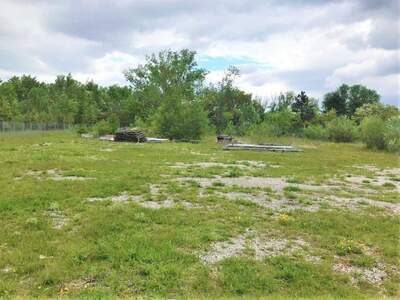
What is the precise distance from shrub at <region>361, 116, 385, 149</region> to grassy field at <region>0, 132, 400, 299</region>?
18.5 metres

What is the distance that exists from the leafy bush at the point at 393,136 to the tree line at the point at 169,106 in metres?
8.64

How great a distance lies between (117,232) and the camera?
529 cm

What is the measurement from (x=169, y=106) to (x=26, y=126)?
55.1 ft

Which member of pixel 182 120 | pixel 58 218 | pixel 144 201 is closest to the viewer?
pixel 58 218

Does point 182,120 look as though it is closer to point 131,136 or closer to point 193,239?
point 131,136

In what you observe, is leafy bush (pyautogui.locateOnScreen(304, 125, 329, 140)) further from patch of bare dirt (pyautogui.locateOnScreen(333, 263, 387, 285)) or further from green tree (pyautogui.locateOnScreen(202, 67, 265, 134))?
patch of bare dirt (pyautogui.locateOnScreen(333, 263, 387, 285))

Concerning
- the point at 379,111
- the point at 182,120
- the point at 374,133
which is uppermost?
the point at 379,111

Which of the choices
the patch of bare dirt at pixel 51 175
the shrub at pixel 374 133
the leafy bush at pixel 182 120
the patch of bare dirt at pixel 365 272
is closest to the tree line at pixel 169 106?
the leafy bush at pixel 182 120

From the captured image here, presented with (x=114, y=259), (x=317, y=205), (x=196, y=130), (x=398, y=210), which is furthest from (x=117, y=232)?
(x=196, y=130)

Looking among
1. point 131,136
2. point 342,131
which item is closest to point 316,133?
point 342,131

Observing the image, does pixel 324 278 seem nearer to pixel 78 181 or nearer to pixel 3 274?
pixel 3 274

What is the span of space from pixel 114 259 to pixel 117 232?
0.91m

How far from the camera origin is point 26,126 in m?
39.3

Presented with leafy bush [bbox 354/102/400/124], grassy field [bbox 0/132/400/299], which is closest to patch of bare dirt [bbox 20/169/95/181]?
grassy field [bbox 0/132/400/299]
